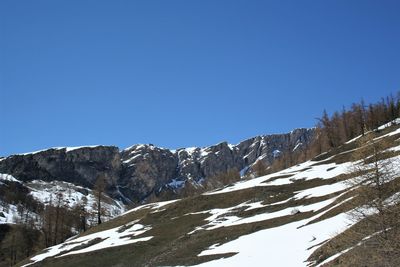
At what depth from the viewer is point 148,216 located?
86.4 meters

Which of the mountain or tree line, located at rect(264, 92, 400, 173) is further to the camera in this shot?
tree line, located at rect(264, 92, 400, 173)

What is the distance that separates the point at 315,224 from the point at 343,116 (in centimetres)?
12094

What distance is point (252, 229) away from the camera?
51.2 meters

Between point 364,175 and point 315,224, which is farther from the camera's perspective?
point 315,224

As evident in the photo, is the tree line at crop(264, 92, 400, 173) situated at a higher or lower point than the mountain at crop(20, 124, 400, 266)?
higher

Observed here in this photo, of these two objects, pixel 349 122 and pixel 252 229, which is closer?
pixel 252 229

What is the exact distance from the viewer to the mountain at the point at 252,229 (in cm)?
2745

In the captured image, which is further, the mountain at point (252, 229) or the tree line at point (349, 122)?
the tree line at point (349, 122)

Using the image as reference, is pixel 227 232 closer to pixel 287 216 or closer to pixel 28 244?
pixel 287 216

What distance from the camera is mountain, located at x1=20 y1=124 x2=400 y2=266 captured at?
2745 cm

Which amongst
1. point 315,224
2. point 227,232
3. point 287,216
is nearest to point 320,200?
point 287,216

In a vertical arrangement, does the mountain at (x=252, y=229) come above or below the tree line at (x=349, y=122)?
below

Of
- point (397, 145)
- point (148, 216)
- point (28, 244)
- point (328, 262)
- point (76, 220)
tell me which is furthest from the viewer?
point (76, 220)

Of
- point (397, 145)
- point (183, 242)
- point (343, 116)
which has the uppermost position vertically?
point (343, 116)
